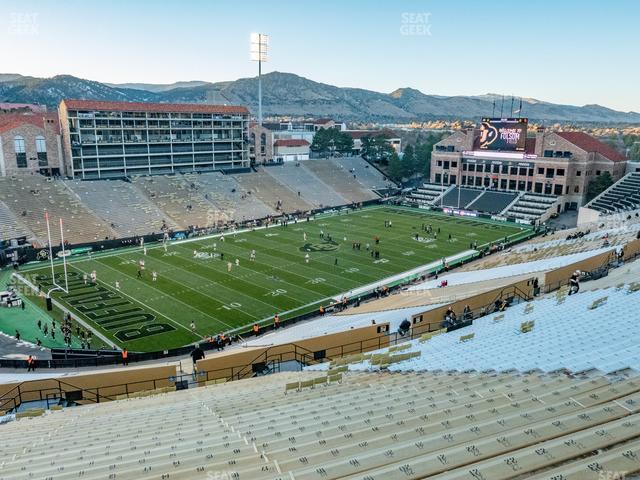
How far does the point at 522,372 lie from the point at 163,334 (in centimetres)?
2250

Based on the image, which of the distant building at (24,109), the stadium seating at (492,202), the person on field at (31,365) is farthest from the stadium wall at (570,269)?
the distant building at (24,109)

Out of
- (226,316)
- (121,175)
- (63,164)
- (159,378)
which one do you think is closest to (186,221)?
(121,175)

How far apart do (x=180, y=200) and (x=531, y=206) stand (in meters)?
44.0

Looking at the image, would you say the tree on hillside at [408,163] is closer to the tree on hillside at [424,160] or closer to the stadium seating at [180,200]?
the tree on hillside at [424,160]

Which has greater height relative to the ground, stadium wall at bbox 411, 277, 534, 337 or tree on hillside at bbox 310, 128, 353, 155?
tree on hillside at bbox 310, 128, 353, 155

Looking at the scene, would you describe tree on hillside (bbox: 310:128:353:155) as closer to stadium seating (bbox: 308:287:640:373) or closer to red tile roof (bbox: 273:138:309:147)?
red tile roof (bbox: 273:138:309:147)

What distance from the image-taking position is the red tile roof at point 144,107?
60.4m

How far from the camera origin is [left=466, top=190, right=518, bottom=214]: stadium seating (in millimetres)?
66188

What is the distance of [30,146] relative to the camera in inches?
2287

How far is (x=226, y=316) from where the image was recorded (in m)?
31.7

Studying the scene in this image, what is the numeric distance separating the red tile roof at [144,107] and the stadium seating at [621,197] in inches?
1925

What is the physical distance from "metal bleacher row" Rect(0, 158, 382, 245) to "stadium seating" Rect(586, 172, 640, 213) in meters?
31.8

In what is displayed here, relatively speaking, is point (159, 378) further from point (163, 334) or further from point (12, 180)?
point (12, 180)

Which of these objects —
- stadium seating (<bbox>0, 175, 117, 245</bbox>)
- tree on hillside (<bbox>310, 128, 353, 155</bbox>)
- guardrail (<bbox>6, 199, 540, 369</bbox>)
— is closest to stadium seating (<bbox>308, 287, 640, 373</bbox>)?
guardrail (<bbox>6, 199, 540, 369</bbox>)
